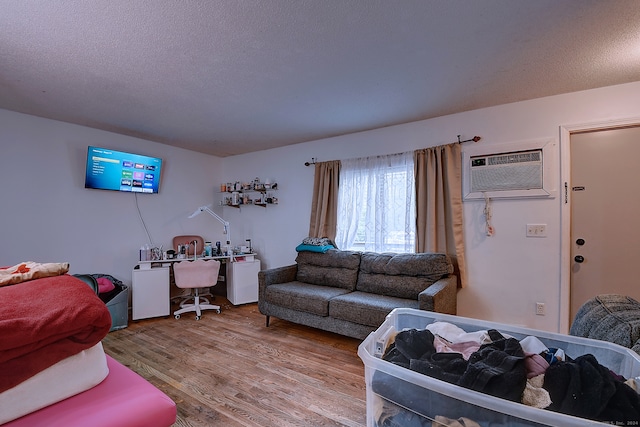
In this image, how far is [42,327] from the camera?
929 mm

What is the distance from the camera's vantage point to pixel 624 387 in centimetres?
64

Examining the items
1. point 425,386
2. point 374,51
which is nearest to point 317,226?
point 374,51

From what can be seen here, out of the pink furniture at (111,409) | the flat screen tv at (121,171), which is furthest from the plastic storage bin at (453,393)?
the flat screen tv at (121,171)

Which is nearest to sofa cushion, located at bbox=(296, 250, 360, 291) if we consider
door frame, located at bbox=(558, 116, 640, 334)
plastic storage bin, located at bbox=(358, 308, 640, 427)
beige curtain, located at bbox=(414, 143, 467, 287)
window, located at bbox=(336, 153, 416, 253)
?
window, located at bbox=(336, 153, 416, 253)

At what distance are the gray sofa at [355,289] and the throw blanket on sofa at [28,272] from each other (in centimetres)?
191

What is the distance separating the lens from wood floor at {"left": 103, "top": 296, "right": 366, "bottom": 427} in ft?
5.73

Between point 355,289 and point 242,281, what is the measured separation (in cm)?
172

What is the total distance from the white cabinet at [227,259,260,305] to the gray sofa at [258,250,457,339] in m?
0.82

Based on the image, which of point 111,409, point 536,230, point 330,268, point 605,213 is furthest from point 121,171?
point 605,213

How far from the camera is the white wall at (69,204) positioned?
9.55 ft

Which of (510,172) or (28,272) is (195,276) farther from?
(510,172)

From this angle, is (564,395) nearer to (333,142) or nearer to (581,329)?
(581,329)

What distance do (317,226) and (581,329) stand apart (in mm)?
2931

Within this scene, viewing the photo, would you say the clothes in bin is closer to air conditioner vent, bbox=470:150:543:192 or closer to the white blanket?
the white blanket
